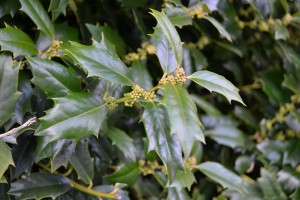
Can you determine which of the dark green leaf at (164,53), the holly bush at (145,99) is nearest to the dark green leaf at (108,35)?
the holly bush at (145,99)

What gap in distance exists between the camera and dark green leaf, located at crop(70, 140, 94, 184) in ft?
3.46

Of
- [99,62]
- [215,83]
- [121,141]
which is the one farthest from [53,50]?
[215,83]

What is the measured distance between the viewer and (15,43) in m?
0.94

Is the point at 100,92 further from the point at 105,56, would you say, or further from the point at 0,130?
the point at 0,130

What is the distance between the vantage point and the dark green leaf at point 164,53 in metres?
0.94

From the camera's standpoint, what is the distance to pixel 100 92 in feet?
3.38

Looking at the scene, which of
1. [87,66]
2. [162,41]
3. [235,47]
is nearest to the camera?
[87,66]

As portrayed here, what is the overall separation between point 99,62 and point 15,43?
0.21 meters

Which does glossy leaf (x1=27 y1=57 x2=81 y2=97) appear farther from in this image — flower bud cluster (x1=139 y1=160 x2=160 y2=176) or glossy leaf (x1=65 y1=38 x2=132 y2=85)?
flower bud cluster (x1=139 y1=160 x2=160 y2=176)

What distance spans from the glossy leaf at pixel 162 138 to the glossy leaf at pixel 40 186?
300 millimetres

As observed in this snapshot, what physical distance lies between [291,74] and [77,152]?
873 millimetres

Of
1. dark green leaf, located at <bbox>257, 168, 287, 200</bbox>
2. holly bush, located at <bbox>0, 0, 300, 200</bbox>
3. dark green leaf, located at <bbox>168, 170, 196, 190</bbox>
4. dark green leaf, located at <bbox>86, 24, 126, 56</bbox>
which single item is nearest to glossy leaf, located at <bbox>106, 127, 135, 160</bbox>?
holly bush, located at <bbox>0, 0, 300, 200</bbox>

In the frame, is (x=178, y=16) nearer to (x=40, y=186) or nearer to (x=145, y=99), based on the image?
(x=145, y=99)

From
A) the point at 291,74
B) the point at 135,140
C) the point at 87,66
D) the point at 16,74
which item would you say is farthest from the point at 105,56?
the point at 291,74
